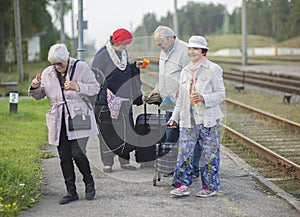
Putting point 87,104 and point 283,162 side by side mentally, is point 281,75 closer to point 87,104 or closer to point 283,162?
point 283,162

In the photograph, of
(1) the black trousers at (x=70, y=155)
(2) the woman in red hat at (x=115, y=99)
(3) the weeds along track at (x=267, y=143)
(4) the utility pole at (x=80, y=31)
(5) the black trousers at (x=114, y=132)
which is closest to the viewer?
(1) the black trousers at (x=70, y=155)

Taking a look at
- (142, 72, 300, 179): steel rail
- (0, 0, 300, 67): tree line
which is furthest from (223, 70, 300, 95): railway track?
(142, 72, 300, 179): steel rail

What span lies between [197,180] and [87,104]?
197cm

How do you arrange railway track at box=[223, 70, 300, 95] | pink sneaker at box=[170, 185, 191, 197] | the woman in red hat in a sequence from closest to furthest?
pink sneaker at box=[170, 185, 191, 197] → the woman in red hat → railway track at box=[223, 70, 300, 95]

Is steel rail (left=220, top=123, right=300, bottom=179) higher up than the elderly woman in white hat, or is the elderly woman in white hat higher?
the elderly woman in white hat

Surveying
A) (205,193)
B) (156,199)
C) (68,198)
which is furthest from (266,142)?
(68,198)

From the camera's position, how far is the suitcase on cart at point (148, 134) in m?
8.23

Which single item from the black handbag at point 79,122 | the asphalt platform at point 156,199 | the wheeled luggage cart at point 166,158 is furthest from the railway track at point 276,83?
the black handbag at point 79,122

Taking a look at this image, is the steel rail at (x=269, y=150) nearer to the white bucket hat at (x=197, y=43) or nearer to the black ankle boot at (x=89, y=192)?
the white bucket hat at (x=197, y=43)

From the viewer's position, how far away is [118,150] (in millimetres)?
8273

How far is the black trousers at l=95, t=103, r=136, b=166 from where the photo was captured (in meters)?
8.11

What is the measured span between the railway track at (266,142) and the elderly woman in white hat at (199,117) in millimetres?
1584

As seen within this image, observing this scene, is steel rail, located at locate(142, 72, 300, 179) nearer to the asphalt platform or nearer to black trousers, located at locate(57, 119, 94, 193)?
the asphalt platform

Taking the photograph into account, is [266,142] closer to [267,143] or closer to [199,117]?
[267,143]
